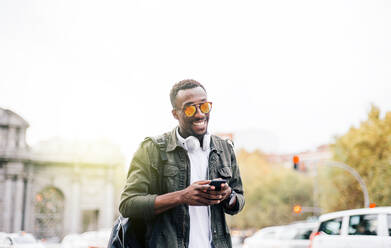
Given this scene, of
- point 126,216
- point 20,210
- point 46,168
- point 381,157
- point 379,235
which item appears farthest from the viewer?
point 46,168

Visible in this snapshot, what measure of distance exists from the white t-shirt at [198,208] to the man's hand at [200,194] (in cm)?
25

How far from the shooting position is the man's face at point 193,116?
10.0 feet

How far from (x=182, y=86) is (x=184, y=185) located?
597 mm

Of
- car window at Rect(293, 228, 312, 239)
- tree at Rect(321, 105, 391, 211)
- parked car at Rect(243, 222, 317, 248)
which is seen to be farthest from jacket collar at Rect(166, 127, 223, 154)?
tree at Rect(321, 105, 391, 211)

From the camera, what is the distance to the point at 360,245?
376 inches

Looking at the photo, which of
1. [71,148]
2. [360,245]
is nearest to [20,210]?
[71,148]

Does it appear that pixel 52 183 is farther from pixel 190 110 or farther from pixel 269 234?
pixel 190 110

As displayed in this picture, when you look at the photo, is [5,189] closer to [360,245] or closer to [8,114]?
[8,114]

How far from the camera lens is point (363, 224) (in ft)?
32.3

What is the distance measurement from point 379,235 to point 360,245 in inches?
16.4

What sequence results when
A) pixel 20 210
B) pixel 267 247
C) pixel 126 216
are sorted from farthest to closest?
pixel 20 210
pixel 267 247
pixel 126 216

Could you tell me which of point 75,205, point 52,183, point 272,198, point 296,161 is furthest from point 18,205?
point 272,198

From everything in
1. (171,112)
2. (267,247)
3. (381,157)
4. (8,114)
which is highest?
(8,114)

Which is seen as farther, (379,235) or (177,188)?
(379,235)
